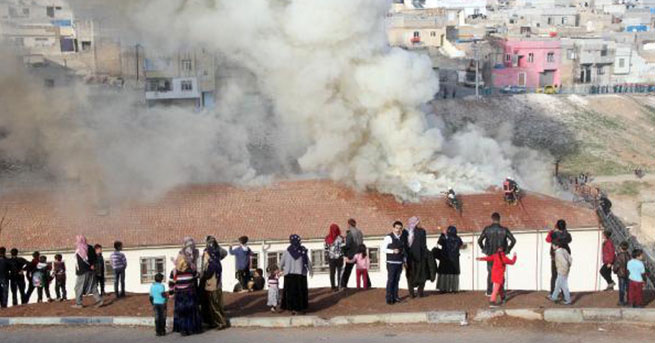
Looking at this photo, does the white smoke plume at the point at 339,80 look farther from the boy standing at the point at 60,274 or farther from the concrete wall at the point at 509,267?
the boy standing at the point at 60,274

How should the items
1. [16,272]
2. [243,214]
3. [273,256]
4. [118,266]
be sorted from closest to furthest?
[16,272] < [118,266] < [273,256] < [243,214]

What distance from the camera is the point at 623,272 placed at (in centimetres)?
1448

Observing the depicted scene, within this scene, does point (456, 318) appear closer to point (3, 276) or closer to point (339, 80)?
point (3, 276)

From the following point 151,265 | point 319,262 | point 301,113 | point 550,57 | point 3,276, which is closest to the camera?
point 3,276

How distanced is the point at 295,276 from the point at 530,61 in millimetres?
64152

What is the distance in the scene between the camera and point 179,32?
29.3m

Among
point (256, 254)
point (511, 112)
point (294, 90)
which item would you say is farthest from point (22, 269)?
point (511, 112)

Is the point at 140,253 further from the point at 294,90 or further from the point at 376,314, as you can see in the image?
the point at 376,314

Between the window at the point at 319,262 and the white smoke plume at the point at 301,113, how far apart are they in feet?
12.2

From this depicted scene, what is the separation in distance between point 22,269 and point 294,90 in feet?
45.8

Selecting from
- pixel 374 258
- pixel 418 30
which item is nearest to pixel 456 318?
pixel 374 258

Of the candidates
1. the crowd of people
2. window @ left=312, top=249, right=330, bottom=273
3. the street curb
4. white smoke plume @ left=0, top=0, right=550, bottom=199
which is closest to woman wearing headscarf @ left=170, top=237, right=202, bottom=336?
the crowd of people

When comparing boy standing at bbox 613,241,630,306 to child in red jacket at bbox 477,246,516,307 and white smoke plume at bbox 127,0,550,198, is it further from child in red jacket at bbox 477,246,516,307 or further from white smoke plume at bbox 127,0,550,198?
white smoke plume at bbox 127,0,550,198

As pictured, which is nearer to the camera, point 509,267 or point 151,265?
point 151,265
